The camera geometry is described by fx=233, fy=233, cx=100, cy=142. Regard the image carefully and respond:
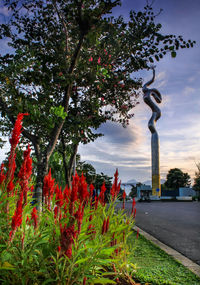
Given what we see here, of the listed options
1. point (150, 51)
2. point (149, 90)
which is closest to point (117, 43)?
point (150, 51)

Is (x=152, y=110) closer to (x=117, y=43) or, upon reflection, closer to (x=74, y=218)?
(x=117, y=43)

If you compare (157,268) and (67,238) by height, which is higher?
(67,238)

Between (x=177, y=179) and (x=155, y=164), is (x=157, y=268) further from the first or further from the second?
(x=177, y=179)

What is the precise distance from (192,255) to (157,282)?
295 centimetres

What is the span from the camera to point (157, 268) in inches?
151

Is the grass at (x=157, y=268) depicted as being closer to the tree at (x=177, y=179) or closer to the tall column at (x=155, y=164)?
the tall column at (x=155, y=164)

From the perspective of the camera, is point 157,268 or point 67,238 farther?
point 157,268

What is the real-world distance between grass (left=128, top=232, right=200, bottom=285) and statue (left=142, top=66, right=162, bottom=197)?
35.0 m

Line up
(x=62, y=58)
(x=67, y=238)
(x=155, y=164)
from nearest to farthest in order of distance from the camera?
(x=67, y=238) < (x=62, y=58) < (x=155, y=164)

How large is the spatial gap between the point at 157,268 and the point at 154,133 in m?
38.5

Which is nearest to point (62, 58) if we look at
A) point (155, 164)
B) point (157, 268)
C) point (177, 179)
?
point (157, 268)

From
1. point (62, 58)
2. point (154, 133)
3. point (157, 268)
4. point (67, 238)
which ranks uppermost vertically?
point (154, 133)

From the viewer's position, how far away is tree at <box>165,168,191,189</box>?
2228 inches

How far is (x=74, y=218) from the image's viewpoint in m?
1.78
